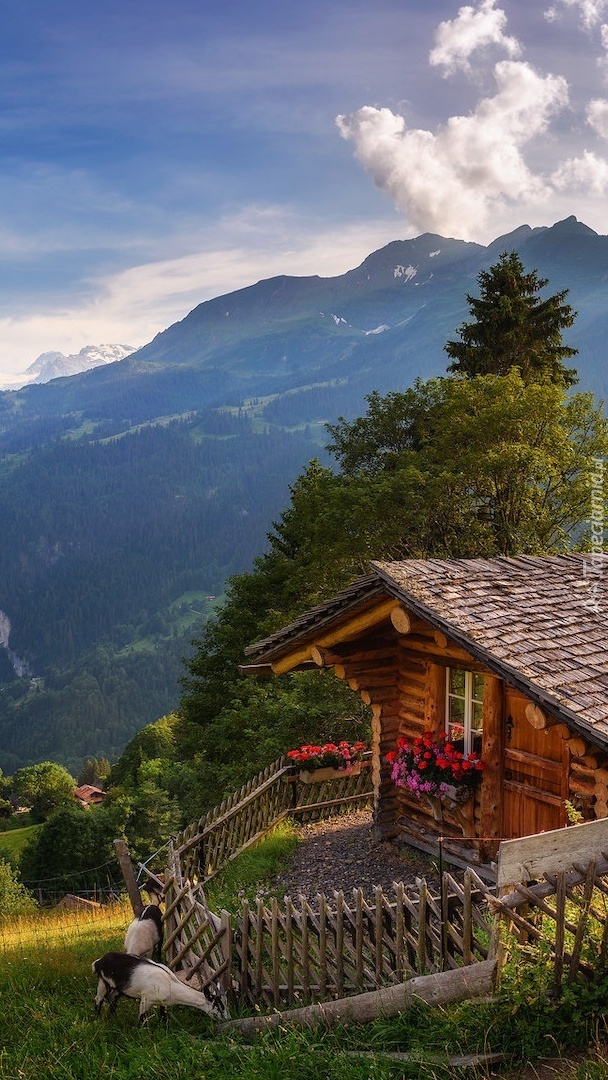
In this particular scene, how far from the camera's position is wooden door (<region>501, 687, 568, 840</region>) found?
9.62m

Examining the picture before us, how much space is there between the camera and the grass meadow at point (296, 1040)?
198 inches

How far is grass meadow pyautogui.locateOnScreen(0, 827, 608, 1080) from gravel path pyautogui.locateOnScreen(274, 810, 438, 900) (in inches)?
→ 144

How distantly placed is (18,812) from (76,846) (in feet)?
144

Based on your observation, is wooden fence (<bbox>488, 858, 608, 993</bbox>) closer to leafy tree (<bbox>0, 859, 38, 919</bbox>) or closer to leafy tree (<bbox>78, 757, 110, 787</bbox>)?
leafy tree (<bbox>0, 859, 38, 919</bbox>)

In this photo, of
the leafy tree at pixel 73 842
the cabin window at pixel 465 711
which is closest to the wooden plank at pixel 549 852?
the cabin window at pixel 465 711

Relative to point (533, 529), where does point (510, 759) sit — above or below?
below

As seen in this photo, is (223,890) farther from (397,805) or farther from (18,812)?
(18,812)

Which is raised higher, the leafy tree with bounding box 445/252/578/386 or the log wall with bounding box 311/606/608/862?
the leafy tree with bounding box 445/252/578/386

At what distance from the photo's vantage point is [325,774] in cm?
1608

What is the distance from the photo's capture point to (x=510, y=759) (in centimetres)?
1044

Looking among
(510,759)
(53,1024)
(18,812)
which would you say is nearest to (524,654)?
(510,759)

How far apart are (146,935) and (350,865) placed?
4736 mm

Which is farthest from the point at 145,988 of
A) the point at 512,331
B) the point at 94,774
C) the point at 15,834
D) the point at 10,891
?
the point at 94,774

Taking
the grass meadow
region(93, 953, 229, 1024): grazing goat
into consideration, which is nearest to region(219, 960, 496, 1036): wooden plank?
the grass meadow
